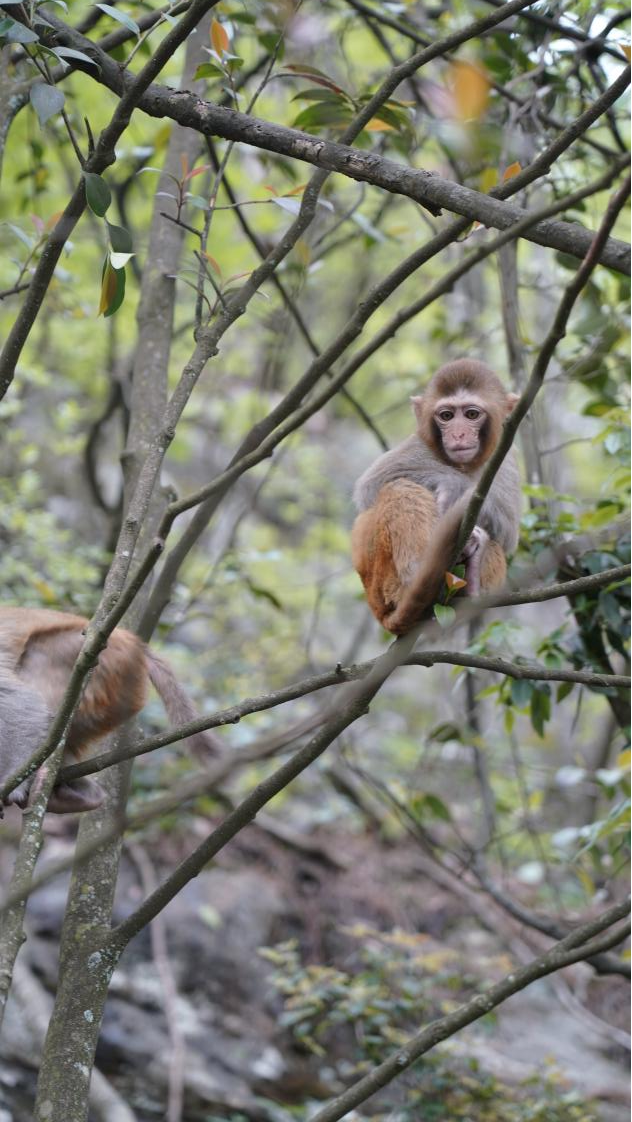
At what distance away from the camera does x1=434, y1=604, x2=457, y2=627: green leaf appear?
10.6ft

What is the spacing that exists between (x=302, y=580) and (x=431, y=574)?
35.4 ft

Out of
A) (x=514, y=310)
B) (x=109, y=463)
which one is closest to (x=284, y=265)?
(x=514, y=310)

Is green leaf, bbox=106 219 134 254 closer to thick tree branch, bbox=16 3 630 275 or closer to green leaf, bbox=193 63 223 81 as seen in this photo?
thick tree branch, bbox=16 3 630 275

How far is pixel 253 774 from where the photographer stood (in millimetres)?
9812

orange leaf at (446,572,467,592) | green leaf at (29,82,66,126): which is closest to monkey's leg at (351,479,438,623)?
orange leaf at (446,572,467,592)

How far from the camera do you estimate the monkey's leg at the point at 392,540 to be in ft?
13.2

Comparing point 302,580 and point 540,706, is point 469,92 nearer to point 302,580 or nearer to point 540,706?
point 540,706

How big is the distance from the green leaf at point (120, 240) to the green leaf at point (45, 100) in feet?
1.35

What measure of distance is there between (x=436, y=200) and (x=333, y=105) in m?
1.45

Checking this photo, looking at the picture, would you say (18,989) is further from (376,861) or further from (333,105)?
(333,105)

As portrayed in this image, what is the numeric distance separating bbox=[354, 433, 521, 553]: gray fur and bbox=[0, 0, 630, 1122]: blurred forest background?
18.7 inches

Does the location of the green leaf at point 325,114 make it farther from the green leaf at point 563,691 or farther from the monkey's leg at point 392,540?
the green leaf at point 563,691

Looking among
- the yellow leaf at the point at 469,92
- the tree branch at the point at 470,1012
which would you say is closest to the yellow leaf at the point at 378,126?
the yellow leaf at the point at 469,92

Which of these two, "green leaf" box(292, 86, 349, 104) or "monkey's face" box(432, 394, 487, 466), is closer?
"green leaf" box(292, 86, 349, 104)
